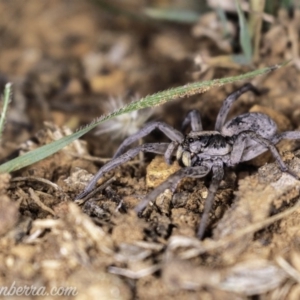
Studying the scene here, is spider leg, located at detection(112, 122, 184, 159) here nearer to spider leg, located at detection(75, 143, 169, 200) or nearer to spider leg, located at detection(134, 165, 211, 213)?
spider leg, located at detection(75, 143, 169, 200)

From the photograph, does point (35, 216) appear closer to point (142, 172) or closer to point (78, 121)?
point (142, 172)

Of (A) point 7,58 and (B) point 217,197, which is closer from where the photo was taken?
(B) point 217,197

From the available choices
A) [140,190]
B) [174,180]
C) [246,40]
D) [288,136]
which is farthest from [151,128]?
[246,40]

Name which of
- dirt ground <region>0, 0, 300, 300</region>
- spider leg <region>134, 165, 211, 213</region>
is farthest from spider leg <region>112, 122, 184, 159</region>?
spider leg <region>134, 165, 211, 213</region>

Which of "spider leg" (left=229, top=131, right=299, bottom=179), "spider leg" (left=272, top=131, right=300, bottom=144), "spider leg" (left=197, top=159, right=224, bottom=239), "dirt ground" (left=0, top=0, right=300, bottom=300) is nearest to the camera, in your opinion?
"dirt ground" (left=0, top=0, right=300, bottom=300)

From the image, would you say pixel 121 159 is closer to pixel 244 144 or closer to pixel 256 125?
pixel 244 144

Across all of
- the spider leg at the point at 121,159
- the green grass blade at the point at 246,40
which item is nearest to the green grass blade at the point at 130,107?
the spider leg at the point at 121,159

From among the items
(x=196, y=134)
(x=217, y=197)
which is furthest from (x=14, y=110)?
(x=217, y=197)
